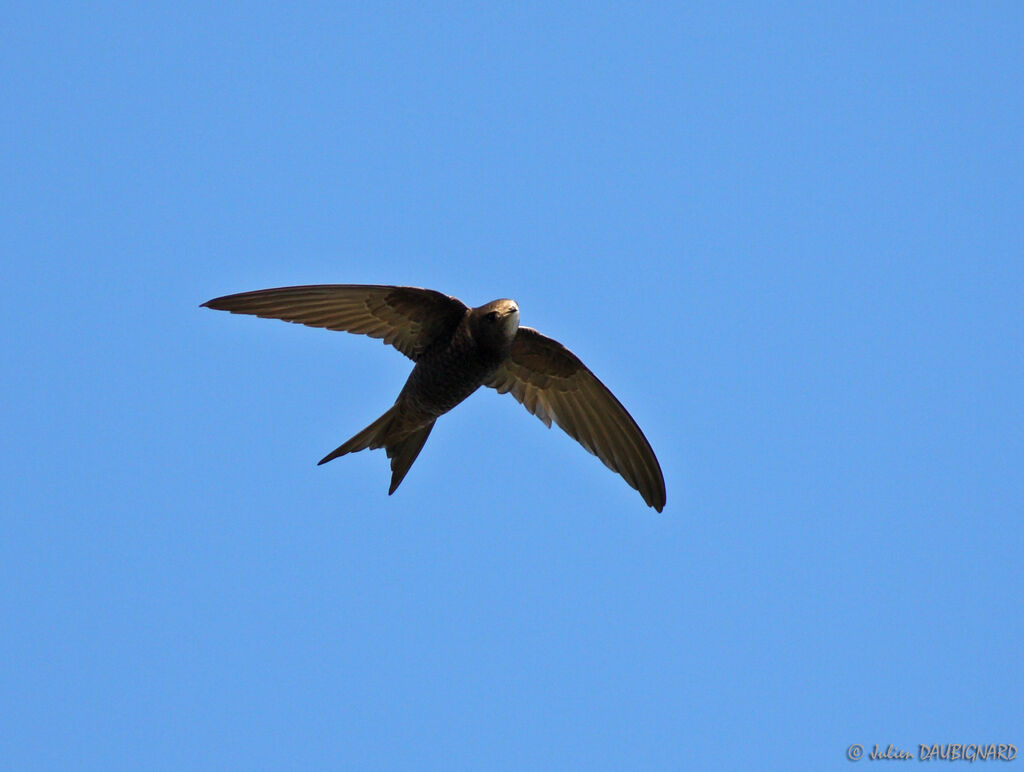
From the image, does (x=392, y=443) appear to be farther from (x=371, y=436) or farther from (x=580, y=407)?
(x=580, y=407)

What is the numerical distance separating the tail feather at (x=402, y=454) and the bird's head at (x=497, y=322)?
1.11m

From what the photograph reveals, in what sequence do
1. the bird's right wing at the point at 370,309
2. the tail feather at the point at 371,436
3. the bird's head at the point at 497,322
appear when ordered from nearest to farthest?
the bird's head at the point at 497,322 → the bird's right wing at the point at 370,309 → the tail feather at the point at 371,436

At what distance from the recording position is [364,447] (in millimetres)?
9156

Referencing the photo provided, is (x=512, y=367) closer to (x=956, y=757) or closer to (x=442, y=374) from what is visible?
(x=442, y=374)

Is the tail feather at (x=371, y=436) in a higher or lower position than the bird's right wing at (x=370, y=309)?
lower

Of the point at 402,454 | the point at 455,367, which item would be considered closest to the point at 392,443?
the point at 402,454

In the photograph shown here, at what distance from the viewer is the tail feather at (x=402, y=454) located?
365 inches

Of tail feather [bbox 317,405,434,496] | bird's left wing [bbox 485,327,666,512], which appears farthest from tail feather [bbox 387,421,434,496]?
bird's left wing [bbox 485,327,666,512]

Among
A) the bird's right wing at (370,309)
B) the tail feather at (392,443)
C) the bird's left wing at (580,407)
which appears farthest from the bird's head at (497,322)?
the tail feather at (392,443)

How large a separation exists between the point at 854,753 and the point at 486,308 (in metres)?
4.20

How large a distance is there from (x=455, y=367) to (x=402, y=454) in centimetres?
104

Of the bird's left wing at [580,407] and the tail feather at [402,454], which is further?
the tail feather at [402,454]

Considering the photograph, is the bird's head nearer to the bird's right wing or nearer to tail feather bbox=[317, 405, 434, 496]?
the bird's right wing

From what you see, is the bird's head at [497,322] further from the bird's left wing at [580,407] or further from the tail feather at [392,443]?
the tail feather at [392,443]
